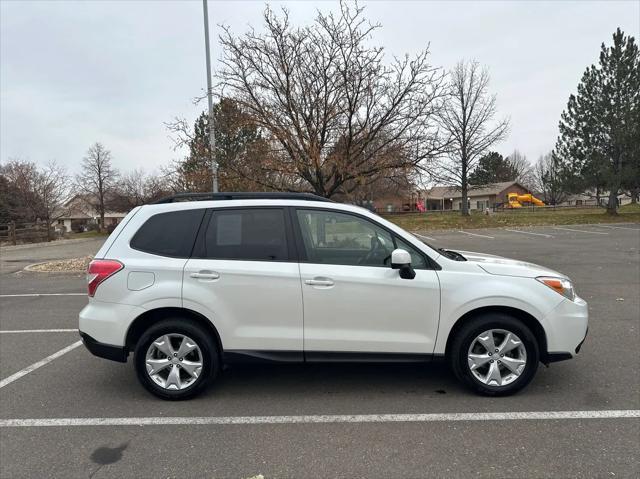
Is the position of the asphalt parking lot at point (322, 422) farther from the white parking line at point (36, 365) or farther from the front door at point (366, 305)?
the front door at point (366, 305)

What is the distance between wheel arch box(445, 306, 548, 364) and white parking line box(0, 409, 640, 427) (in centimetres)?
51

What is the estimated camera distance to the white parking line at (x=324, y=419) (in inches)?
131

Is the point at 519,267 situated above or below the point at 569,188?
below

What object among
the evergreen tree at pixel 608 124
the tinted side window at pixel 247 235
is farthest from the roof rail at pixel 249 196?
the evergreen tree at pixel 608 124

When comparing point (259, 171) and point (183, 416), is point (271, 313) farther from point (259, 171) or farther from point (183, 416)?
point (259, 171)

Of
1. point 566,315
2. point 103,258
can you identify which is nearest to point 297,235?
point 103,258

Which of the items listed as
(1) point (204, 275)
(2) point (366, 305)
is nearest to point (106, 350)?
(1) point (204, 275)

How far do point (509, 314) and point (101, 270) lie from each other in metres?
3.64

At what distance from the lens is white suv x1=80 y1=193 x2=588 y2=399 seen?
3600mm

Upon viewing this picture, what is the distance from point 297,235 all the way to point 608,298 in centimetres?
643

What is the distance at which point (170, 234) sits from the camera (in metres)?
3.82

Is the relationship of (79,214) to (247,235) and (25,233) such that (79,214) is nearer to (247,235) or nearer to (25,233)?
(25,233)

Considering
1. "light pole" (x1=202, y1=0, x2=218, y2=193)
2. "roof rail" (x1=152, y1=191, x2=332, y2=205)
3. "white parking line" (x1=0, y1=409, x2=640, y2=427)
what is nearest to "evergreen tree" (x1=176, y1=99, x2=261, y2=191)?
"light pole" (x1=202, y1=0, x2=218, y2=193)

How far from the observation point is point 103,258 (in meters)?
3.77
